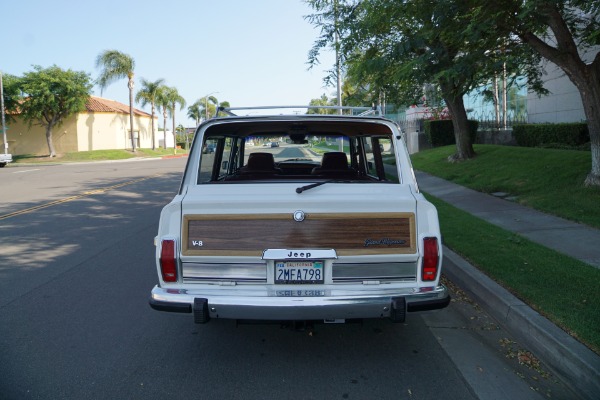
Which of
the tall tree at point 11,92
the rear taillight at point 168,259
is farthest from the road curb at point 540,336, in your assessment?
the tall tree at point 11,92

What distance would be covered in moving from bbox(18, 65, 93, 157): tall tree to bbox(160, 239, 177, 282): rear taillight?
4401cm

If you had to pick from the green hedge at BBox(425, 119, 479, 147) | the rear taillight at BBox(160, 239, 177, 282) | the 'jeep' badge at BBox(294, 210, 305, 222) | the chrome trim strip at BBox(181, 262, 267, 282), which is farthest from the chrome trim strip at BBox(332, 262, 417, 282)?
the green hedge at BBox(425, 119, 479, 147)

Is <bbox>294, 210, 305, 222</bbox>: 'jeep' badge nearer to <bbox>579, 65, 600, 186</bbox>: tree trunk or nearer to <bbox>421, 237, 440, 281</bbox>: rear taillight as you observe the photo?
<bbox>421, 237, 440, 281</bbox>: rear taillight

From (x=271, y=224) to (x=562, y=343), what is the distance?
2.44m

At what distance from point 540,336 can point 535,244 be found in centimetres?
337

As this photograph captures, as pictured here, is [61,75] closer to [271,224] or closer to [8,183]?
[8,183]

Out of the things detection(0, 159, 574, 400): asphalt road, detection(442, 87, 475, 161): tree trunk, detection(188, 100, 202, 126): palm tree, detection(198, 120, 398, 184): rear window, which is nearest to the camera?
detection(0, 159, 574, 400): asphalt road

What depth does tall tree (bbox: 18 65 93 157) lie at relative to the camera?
4234 centimetres

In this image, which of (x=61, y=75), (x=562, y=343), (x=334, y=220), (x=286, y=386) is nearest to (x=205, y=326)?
(x=286, y=386)

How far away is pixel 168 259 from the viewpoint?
3.77m

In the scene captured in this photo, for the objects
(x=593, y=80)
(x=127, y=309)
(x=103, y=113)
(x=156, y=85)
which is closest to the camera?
(x=127, y=309)

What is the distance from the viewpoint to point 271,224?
12.3 ft

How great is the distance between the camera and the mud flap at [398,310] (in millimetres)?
3674

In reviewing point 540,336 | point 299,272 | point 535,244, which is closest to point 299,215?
point 299,272
